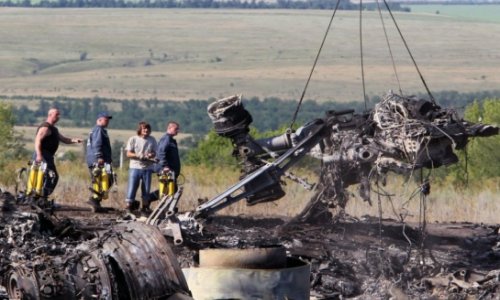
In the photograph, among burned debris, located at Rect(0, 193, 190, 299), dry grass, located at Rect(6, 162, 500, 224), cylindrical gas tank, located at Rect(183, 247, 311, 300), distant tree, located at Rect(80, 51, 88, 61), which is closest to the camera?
burned debris, located at Rect(0, 193, 190, 299)

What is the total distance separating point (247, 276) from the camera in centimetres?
1590

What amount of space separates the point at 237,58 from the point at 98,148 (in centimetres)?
14406

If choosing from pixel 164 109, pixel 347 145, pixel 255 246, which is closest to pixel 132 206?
pixel 347 145

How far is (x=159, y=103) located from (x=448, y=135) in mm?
108587

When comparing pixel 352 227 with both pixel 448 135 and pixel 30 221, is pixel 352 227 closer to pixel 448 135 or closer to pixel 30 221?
pixel 448 135

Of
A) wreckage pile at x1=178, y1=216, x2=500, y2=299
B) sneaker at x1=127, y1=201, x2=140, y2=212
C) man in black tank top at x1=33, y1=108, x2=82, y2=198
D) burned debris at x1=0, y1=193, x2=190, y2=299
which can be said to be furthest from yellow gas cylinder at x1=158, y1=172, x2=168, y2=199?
burned debris at x1=0, y1=193, x2=190, y2=299

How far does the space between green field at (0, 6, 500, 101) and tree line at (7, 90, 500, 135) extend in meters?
6.51

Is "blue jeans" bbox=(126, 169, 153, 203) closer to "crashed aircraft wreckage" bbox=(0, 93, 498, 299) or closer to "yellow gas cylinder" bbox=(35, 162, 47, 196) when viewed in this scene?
"yellow gas cylinder" bbox=(35, 162, 47, 196)

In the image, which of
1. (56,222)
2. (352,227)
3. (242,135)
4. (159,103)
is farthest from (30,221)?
(159,103)

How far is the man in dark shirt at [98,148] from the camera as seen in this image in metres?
24.7

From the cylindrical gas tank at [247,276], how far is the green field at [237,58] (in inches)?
4287

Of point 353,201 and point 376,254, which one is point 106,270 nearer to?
point 376,254

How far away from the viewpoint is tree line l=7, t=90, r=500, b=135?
107312 mm

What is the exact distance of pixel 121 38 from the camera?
187 meters
